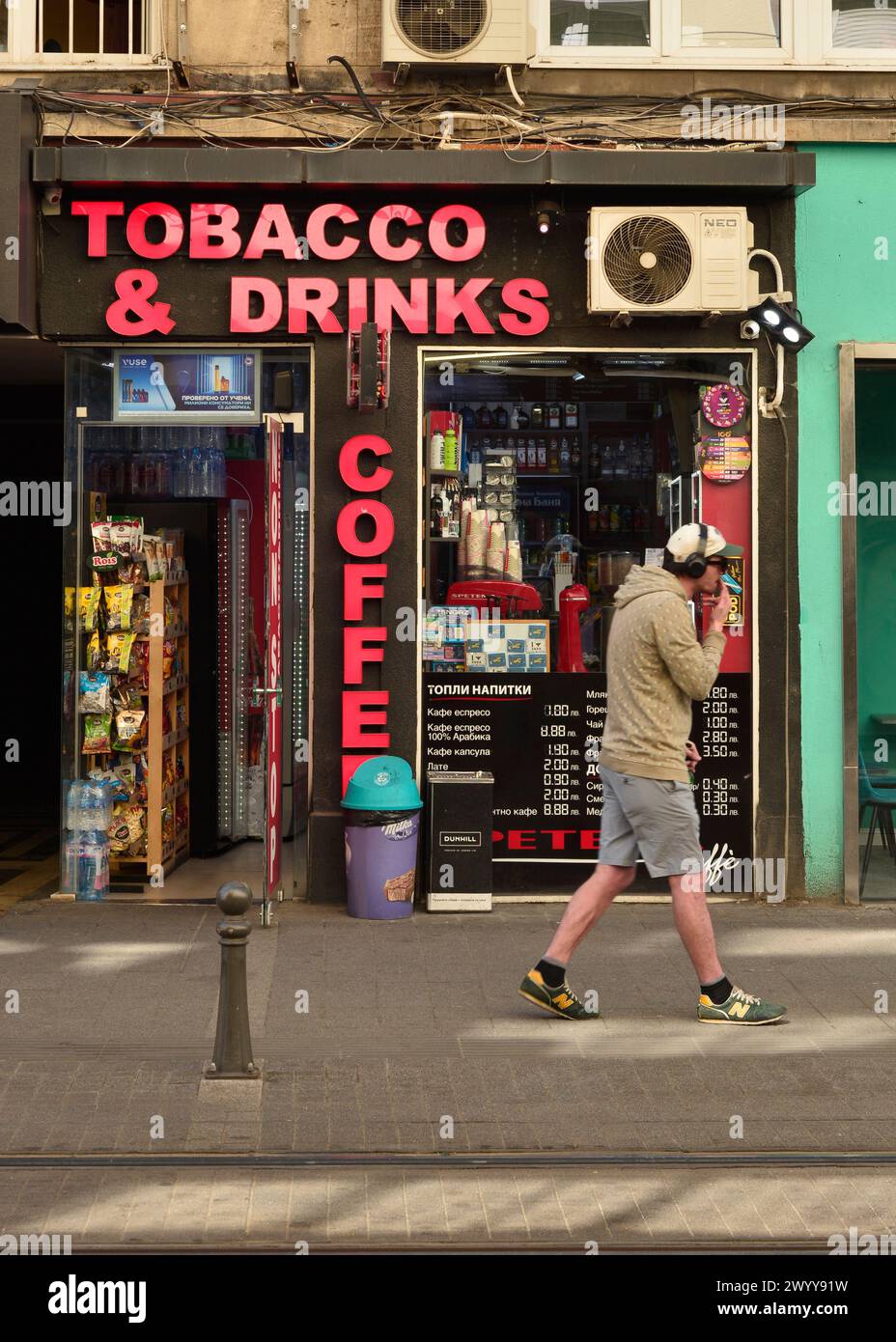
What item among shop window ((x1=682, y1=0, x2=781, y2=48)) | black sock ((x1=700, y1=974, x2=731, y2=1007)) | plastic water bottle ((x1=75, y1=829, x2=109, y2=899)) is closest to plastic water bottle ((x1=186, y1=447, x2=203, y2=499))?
plastic water bottle ((x1=75, y1=829, x2=109, y2=899))

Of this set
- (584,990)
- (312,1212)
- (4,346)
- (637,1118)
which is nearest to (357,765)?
(584,990)

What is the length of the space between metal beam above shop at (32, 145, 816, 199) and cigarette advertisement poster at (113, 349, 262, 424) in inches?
41.4

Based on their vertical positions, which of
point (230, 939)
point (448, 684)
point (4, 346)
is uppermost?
point (4, 346)

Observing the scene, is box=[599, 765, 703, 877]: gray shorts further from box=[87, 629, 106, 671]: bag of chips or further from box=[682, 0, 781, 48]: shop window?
box=[682, 0, 781, 48]: shop window

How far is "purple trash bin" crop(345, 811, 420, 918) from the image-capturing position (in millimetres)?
9859

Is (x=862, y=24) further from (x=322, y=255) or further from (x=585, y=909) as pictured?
(x=585, y=909)

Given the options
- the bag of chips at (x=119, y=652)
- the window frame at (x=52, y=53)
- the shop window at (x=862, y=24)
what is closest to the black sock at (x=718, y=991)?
the bag of chips at (x=119, y=652)

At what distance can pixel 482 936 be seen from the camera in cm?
958

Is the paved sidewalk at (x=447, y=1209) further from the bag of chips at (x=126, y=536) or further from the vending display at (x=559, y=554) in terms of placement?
the bag of chips at (x=126, y=536)

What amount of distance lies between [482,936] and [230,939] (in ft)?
10.5

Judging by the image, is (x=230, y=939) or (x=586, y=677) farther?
(x=586, y=677)

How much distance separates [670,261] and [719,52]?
1455 millimetres

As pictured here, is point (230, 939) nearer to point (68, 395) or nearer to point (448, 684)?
point (448, 684)

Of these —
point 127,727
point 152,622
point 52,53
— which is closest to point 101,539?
point 152,622
